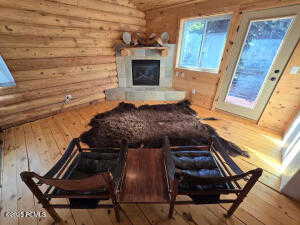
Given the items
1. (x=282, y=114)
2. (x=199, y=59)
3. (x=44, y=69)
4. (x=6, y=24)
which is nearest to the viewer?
(x=6, y=24)

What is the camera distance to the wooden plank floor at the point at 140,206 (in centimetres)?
113

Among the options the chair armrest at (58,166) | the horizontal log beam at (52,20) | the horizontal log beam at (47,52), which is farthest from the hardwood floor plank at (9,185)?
the horizontal log beam at (52,20)

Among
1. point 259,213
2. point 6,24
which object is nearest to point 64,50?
point 6,24

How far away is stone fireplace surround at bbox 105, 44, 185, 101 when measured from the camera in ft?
11.3

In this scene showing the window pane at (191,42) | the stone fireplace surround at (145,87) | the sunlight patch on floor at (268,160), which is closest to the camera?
the sunlight patch on floor at (268,160)

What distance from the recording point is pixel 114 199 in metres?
0.92

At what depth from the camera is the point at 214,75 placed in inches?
112

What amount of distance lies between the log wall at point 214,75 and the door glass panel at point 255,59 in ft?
0.76

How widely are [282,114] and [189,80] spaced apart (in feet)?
6.11

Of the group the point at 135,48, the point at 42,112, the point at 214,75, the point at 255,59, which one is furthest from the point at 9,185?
the point at 255,59

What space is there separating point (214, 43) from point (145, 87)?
1.92 meters

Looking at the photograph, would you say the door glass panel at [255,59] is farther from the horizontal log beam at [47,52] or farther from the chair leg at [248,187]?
the horizontal log beam at [47,52]

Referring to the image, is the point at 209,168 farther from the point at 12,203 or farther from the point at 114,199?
the point at 12,203

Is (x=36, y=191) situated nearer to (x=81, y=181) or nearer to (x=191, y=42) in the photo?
(x=81, y=181)
